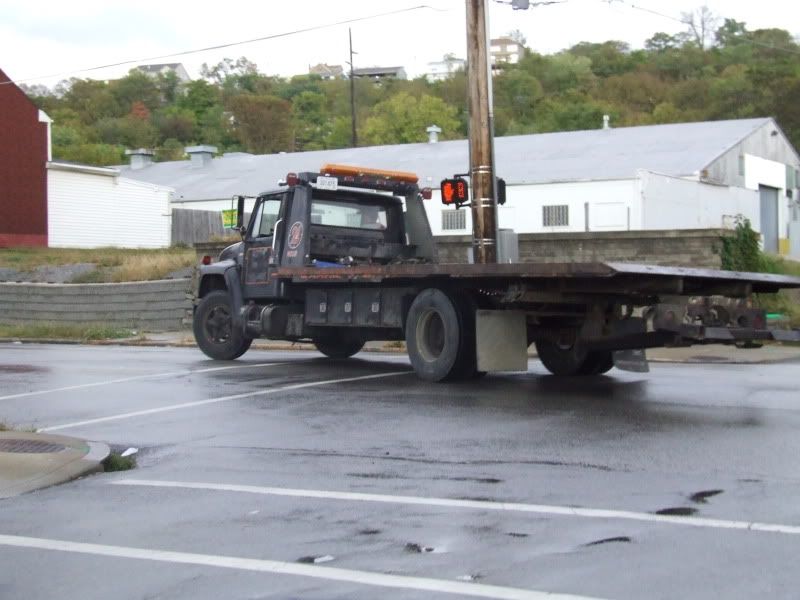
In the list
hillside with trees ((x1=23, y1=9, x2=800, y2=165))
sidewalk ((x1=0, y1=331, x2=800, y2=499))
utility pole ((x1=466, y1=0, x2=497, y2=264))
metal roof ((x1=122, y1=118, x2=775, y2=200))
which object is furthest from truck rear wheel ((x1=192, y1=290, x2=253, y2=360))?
hillside with trees ((x1=23, y1=9, x2=800, y2=165))

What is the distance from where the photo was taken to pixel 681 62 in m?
106

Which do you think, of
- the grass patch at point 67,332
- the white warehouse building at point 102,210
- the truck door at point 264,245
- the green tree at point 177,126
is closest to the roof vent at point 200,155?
the white warehouse building at point 102,210

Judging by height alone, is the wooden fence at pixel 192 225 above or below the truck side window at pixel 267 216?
above

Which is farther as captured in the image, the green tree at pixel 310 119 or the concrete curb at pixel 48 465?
the green tree at pixel 310 119

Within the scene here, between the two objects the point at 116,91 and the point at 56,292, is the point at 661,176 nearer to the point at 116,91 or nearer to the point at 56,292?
the point at 56,292

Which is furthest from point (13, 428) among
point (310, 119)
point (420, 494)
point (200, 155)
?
point (310, 119)

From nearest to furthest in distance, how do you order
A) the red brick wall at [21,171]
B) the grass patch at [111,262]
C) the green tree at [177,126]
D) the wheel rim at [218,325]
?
the wheel rim at [218,325] < the grass patch at [111,262] < the red brick wall at [21,171] < the green tree at [177,126]

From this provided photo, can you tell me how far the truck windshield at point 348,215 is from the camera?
57.4 feet

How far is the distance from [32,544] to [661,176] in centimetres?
3349

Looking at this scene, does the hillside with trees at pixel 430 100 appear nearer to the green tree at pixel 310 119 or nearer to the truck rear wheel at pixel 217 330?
the green tree at pixel 310 119

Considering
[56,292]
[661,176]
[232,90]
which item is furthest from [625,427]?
[232,90]

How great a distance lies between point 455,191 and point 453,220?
21.1 meters

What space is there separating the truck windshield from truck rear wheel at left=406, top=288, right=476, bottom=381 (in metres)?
2.97

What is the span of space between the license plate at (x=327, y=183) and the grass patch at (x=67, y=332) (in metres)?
10.0
